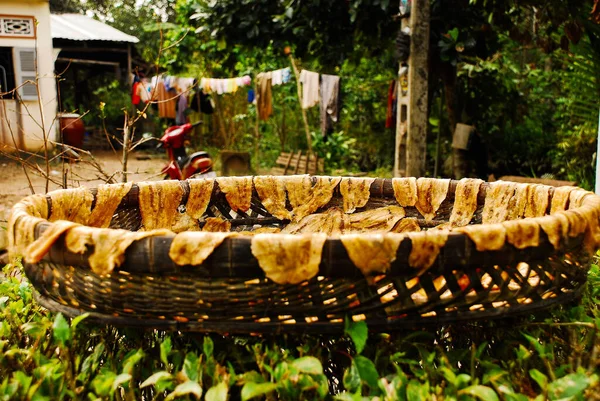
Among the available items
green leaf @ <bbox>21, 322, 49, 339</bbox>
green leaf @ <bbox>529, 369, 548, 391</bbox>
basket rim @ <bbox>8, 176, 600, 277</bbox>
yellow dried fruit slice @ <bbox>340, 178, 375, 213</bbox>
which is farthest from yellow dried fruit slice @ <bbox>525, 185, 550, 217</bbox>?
green leaf @ <bbox>21, 322, 49, 339</bbox>

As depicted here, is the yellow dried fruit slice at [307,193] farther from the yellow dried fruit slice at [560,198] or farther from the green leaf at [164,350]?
the green leaf at [164,350]

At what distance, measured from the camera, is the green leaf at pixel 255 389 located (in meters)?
0.89

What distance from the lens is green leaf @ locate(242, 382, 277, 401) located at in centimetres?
89

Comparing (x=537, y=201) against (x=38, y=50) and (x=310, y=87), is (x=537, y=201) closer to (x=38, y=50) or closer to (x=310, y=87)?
(x=310, y=87)

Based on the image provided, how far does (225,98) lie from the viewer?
11.8m

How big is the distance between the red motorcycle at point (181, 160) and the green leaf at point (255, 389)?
14.6 ft

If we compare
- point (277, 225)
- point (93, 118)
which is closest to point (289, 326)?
point (277, 225)

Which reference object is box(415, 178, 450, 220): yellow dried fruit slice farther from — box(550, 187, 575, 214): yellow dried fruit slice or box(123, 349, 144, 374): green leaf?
box(123, 349, 144, 374): green leaf

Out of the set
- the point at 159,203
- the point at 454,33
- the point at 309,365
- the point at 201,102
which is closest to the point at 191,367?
the point at 309,365

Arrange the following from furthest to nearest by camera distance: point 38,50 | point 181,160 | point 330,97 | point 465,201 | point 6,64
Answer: point 6,64 < point 38,50 < point 330,97 < point 181,160 < point 465,201

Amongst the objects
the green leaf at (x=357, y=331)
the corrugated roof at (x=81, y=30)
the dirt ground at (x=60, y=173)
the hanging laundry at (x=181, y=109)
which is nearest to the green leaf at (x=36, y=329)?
the green leaf at (x=357, y=331)

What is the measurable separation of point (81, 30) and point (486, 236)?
49.0 ft

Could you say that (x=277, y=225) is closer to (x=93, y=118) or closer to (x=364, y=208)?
(x=364, y=208)

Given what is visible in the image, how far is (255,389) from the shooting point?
900 mm
